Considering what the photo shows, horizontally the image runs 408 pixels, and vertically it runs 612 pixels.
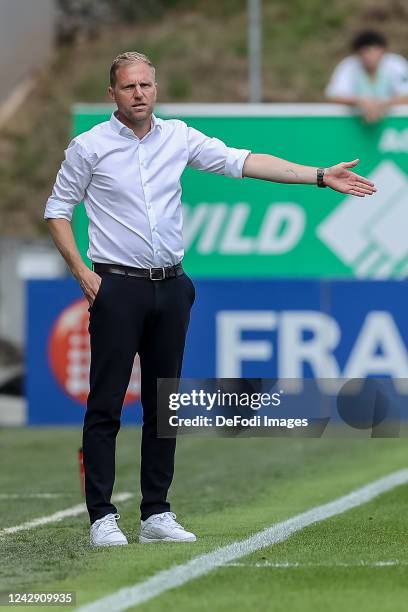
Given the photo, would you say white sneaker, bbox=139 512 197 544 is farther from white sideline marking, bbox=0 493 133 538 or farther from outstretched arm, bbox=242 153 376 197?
outstretched arm, bbox=242 153 376 197

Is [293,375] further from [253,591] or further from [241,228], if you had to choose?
[253,591]

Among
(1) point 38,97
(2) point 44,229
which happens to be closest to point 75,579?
(2) point 44,229

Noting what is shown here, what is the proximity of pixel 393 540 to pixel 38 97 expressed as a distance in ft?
101

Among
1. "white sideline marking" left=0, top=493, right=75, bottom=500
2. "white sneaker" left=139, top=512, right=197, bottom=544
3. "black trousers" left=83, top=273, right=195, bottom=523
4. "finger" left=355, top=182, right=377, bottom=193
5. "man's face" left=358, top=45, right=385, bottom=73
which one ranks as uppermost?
"man's face" left=358, top=45, right=385, bottom=73

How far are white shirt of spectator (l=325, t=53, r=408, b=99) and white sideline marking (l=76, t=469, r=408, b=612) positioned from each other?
4480mm

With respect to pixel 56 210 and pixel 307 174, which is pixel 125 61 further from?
pixel 307 174

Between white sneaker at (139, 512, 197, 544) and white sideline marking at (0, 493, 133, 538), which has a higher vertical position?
white sneaker at (139, 512, 197, 544)

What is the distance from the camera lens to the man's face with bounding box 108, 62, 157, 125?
661 centimetres

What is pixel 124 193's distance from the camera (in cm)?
669

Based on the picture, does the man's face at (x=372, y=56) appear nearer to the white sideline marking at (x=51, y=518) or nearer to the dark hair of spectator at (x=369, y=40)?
the dark hair of spectator at (x=369, y=40)

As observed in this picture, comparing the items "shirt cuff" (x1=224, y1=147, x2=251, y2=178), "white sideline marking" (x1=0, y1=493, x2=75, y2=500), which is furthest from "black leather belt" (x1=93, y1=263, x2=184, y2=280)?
"white sideline marking" (x1=0, y1=493, x2=75, y2=500)

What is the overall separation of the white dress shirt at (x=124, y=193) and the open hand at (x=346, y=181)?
62cm

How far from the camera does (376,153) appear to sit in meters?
12.7

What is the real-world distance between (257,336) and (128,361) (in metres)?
5.88
